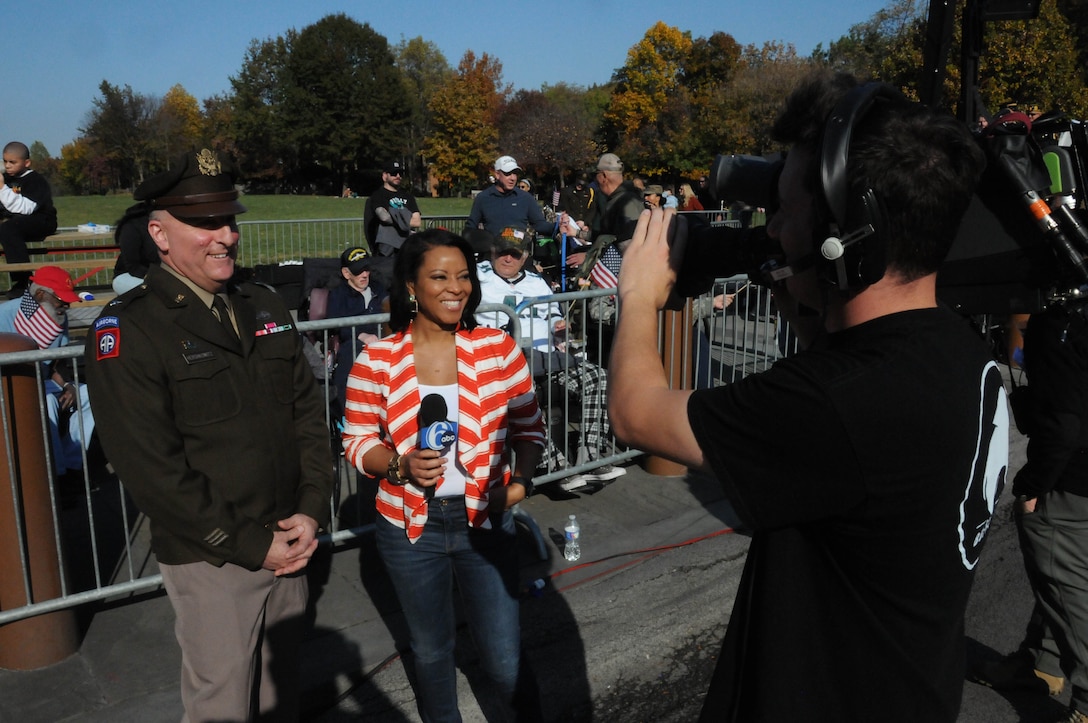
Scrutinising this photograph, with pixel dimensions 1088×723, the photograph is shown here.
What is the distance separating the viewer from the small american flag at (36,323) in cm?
589

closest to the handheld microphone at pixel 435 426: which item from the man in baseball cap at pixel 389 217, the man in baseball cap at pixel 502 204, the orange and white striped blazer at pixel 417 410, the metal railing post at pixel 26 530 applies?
the orange and white striped blazer at pixel 417 410

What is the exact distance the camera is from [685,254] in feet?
5.20

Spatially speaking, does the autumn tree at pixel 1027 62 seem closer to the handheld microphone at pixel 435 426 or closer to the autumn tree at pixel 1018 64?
the autumn tree at pixel 1018 64

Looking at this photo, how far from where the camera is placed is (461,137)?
225ft

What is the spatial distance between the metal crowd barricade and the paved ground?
27cm

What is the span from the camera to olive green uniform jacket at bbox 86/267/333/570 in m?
2.62

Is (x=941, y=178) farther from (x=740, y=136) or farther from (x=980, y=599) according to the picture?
(x=740, y=136)

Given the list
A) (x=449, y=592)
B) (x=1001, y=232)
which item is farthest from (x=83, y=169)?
(x=1001, y=232)

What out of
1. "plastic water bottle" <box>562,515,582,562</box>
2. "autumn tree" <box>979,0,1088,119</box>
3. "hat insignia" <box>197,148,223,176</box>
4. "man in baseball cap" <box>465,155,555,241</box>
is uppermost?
"autumn tree" <box>979,0,1088,119</box>

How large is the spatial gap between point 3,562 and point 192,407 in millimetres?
1578

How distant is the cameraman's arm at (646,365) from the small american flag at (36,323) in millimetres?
5558

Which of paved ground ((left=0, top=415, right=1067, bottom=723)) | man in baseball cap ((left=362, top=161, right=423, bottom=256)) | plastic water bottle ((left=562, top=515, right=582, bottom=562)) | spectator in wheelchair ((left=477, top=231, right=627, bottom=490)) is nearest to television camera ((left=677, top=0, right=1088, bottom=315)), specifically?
paved ground ((left=0, top=415, right=1067, bottom=723))

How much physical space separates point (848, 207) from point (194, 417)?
6.90 ft

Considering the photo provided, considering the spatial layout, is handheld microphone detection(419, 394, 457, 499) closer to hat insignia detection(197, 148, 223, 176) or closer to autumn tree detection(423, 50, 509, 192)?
hat insignia detection(197, 148, 223, 176)
